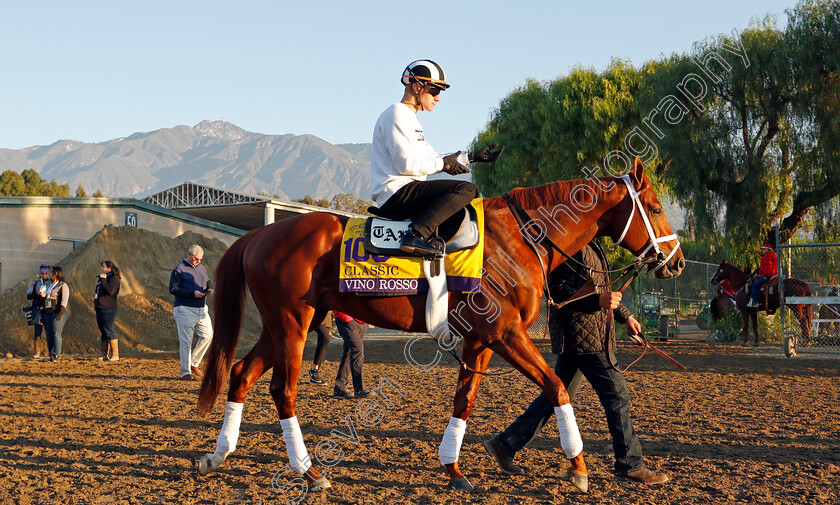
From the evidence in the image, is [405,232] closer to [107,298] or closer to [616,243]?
[616,243]

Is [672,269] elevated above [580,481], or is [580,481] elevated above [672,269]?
[672,269]

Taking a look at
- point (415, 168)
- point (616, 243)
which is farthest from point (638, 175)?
point (415, 168)

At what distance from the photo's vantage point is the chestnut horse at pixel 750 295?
50.5 ft

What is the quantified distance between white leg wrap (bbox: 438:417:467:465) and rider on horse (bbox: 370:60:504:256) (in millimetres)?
1271

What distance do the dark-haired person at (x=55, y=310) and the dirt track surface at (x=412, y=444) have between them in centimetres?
337

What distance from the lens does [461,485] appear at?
4781 mm

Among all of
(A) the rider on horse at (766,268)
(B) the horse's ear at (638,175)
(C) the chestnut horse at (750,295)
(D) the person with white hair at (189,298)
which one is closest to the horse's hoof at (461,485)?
(B) the horse's ear at (638,175)

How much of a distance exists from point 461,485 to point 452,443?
0.96 ft

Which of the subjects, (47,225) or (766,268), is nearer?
(766,268)

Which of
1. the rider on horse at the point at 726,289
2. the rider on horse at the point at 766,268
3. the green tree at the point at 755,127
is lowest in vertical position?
the rider on horse at the point at 726,289

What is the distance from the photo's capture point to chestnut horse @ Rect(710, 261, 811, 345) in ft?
50.5

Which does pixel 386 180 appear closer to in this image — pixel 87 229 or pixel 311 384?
pixel 311 384

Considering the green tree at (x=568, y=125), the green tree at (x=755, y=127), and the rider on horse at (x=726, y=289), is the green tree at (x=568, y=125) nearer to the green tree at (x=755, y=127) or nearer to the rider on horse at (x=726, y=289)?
the green tree at (x=755, y=127)

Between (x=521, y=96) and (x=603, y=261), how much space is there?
806 inches
